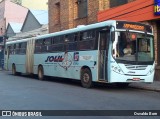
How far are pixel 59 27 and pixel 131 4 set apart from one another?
11.3 meters

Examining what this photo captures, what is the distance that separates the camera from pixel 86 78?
641 inches

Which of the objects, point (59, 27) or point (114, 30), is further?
point (59, 27)

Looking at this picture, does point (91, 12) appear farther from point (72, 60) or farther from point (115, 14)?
point (72, 60)

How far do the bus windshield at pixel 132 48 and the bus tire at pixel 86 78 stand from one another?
7.00 ft

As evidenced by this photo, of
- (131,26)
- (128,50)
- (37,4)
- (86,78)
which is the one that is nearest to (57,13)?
(86,78)

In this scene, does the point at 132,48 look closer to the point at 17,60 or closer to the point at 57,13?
the point at 17,60

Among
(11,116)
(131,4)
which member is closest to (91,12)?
(131,4)

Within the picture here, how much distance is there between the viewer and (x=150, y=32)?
1550cm

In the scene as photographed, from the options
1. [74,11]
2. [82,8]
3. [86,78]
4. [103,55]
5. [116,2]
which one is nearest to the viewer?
[103,55]

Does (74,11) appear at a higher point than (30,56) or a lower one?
higher

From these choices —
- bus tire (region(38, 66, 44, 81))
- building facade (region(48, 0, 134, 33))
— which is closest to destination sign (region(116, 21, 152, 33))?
building facade (region(48, 0, 134, 33))

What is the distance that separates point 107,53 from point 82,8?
1342cm

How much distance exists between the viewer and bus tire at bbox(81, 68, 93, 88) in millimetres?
15961

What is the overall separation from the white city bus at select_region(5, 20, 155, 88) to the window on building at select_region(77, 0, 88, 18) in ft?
25.7
